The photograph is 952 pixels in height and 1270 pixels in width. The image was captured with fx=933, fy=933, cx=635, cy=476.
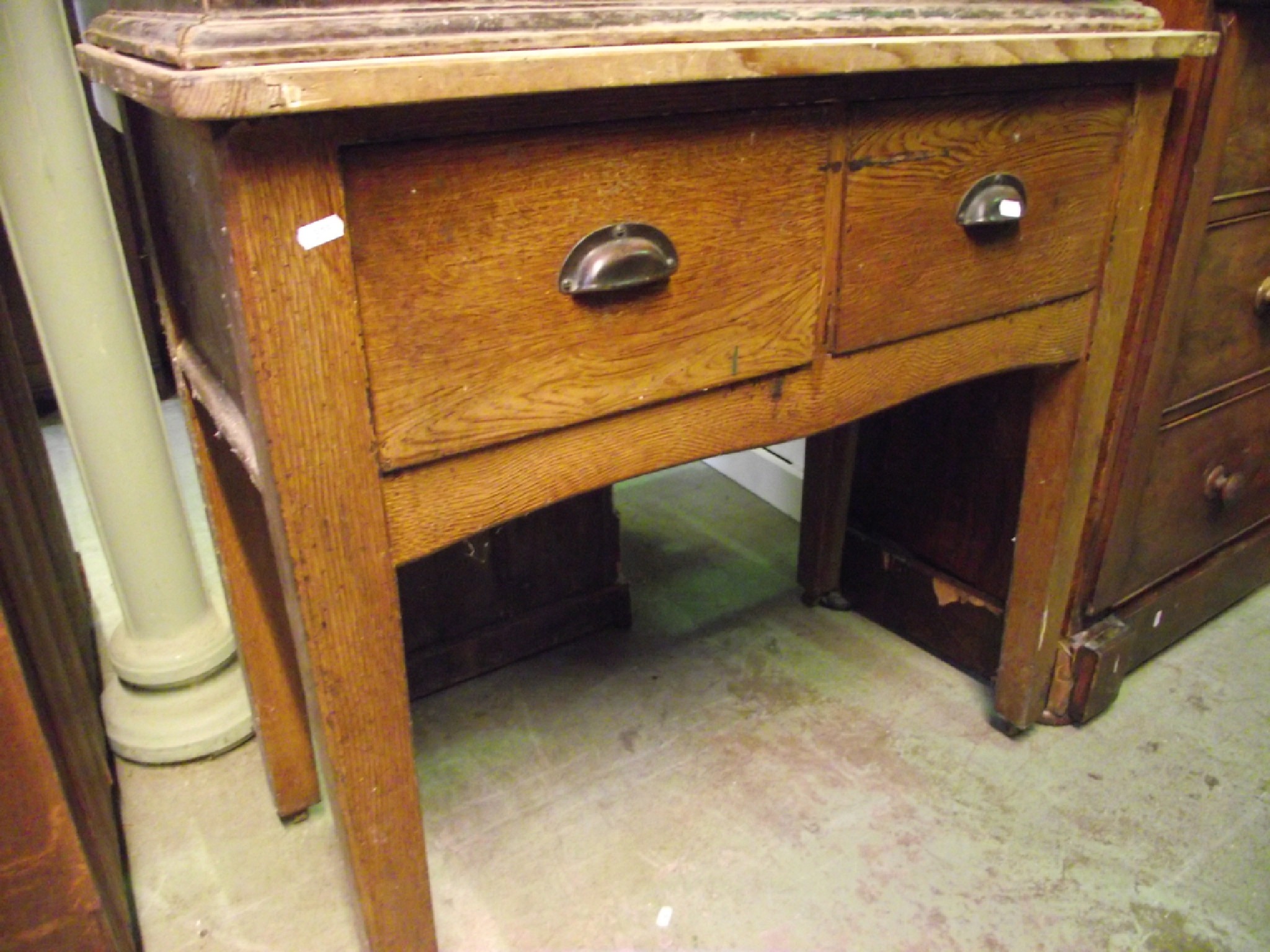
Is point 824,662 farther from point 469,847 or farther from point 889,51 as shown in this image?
point 889,51

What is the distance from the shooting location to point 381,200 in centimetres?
54

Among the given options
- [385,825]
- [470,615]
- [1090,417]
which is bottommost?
[470,615]

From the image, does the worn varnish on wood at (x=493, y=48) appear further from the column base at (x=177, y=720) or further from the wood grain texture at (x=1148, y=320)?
the column base at (x=177, y=720)

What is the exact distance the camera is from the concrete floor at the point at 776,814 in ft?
3.24

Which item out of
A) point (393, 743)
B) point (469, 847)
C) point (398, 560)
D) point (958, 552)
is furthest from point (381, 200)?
point (958, 552)

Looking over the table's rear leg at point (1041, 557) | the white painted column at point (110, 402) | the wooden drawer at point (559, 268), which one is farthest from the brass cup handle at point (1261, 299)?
the white painted column at point (110, 402)

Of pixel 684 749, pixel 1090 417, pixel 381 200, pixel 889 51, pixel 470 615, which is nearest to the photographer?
pixel 381 200

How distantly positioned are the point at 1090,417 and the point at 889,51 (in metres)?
0.56

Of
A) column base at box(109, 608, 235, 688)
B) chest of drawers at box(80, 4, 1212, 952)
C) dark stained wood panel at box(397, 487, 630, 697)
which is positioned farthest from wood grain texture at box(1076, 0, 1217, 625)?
column base at box(109, 608, 235, 688)

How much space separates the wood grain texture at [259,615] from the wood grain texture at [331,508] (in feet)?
0.92

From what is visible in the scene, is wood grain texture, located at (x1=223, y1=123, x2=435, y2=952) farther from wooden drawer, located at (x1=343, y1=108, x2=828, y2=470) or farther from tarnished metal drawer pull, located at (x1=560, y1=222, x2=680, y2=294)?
tarnished metal drawer pull, located at (x1=560, y1=222, x2=680, y2=294)

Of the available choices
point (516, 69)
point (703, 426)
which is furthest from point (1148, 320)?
point (516, 69)

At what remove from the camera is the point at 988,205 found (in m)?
0.80

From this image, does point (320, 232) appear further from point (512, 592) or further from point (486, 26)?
point (512, 592)
